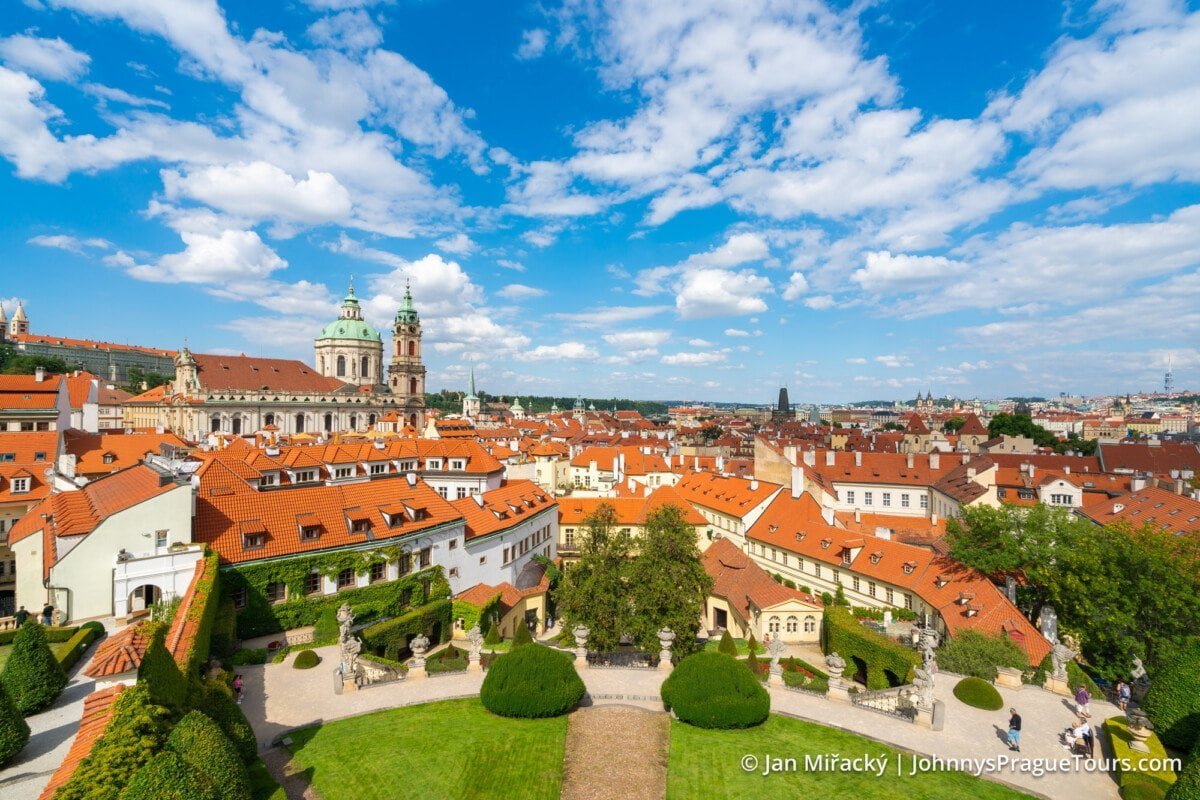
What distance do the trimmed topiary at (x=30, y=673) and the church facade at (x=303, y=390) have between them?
80806 mm

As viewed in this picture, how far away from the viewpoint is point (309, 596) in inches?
1099

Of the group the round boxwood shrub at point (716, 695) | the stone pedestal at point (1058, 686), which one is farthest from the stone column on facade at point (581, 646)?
the stone pedestal at point (1058, 686)

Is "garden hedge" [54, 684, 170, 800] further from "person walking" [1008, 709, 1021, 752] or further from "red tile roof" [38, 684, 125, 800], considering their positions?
"person walking" [1008, 709, 1021, 752]

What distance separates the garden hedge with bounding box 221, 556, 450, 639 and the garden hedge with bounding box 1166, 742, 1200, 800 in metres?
29.0

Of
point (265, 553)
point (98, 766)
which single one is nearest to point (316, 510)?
point (265, 553)

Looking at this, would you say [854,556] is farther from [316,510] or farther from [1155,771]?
[316,510]

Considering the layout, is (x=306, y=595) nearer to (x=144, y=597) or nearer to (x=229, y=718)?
(x=144, y=597)

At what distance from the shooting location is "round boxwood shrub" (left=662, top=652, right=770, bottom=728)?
18984mm

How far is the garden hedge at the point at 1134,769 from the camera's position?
15.3 metres

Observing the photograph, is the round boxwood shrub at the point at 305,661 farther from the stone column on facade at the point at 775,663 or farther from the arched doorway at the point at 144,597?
→ the stone column on facade at the point at 775,663

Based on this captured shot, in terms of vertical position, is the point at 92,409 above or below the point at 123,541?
above

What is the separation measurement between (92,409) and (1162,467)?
11683cm

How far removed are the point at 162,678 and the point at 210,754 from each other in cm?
261

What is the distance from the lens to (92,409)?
211ft
